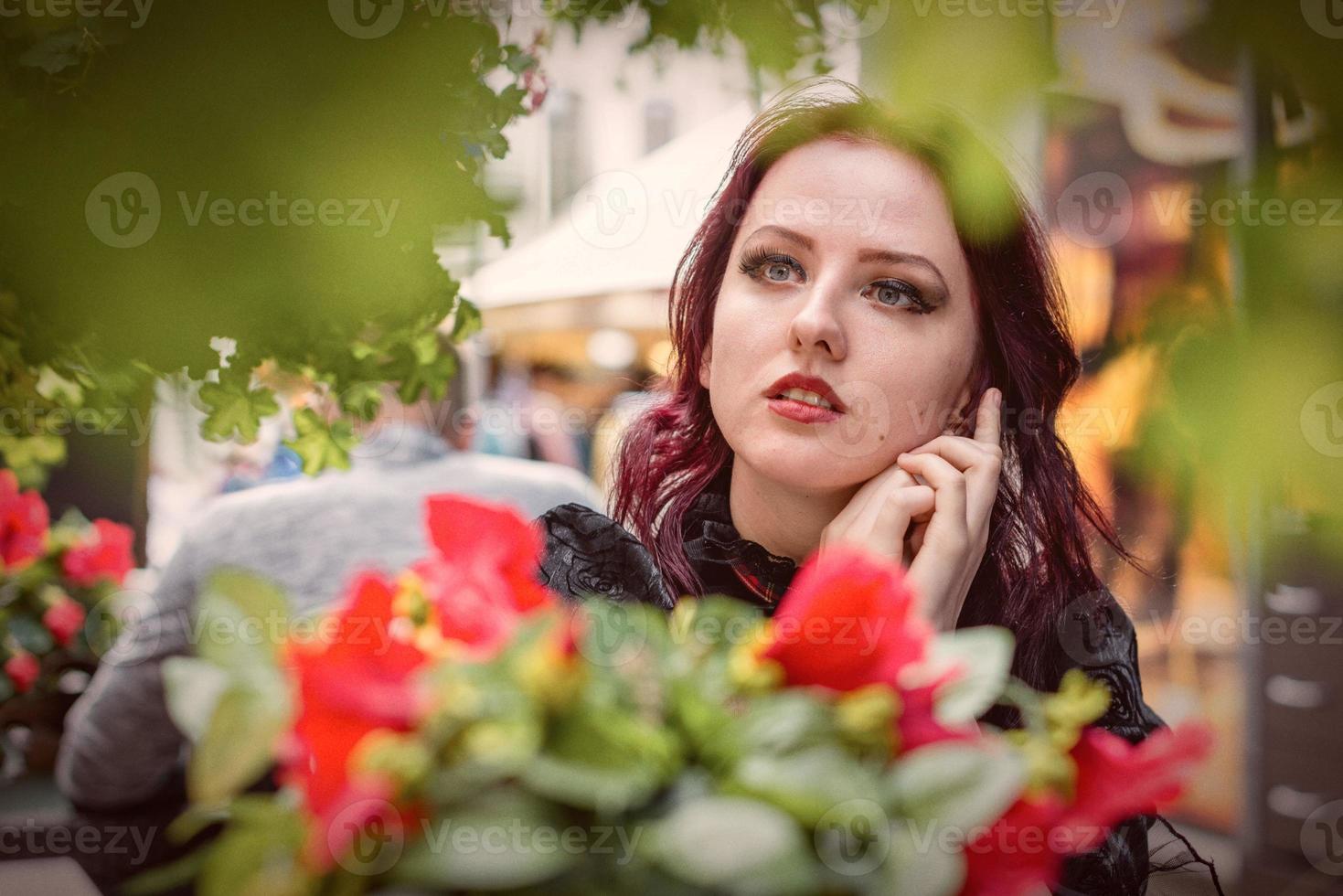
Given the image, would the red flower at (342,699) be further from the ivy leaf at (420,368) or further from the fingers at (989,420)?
the fingers at (989,420)

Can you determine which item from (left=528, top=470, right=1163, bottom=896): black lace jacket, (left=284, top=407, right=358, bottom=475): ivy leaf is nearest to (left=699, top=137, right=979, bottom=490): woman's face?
(left=528, top=470, right=1163, bottom=896): black lace jacket

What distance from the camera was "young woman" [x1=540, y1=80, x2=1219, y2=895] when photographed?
95cm

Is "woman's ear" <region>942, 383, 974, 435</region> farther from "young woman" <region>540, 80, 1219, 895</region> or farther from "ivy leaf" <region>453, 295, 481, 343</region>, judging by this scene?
"ivy leaf" <region>453, 295, 481, 343</region>

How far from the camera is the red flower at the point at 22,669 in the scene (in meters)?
1.30

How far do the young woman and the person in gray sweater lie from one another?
0.41 metres

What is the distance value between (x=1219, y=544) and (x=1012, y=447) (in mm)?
1478

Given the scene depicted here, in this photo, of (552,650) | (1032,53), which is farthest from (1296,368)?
(552,650)

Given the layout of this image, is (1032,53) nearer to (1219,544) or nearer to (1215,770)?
(1219,544)

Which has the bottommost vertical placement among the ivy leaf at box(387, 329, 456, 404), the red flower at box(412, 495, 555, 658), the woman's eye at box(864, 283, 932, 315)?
the red flower at box(412, 495, 555, 658)

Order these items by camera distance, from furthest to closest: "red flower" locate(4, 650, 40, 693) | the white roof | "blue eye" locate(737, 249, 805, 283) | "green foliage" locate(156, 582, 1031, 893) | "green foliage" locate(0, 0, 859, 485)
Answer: "red flower" locate(4, 650, 40, 693) → the white roof → "blue eye" locate(737, 249, 805, 283) → "green foliage" locate(0, 0, 859, 485) → "green foliage" locate(156, 582, 1031, 893)

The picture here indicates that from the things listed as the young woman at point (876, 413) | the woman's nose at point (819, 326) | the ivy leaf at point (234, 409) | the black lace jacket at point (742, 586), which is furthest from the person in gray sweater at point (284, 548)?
the woman's nose at point (819, 326)

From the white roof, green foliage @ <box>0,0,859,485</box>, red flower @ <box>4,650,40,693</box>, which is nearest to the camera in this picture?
green foliage @ <box>0,0,859,485</box>

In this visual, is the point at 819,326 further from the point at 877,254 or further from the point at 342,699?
the point at 342,699

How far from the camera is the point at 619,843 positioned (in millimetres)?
365
